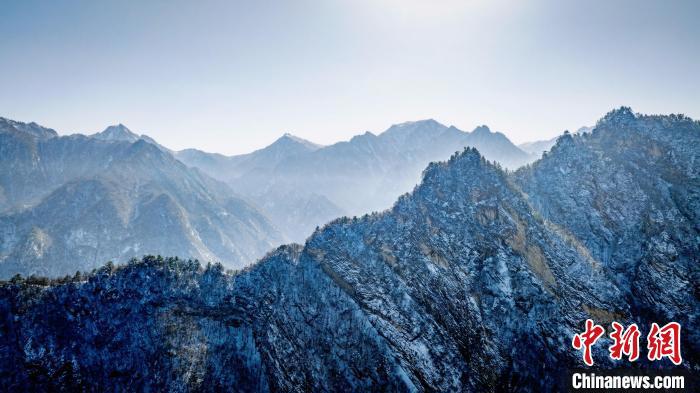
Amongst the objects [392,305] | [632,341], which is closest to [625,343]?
[632,341]

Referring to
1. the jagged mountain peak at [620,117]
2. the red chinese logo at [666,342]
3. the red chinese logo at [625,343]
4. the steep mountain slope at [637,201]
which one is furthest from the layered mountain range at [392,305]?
the jagged mountain peak at [620,117]

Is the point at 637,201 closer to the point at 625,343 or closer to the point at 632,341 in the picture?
the point at 632,341

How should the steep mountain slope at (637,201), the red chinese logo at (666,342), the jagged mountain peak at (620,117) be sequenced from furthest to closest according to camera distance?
the jagged mountain peak at (620,117) → the steep mountain slope at (637,201) → the red chinese logo at (666,342)

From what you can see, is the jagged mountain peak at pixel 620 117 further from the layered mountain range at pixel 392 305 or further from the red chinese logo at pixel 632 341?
the red chinese logo at pixel 632 341

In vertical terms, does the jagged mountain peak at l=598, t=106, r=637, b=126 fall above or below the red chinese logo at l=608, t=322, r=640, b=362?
above

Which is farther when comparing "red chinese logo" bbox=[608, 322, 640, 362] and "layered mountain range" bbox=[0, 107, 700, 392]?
"red chinese logo" bbox=[608, 322, 640, 362]

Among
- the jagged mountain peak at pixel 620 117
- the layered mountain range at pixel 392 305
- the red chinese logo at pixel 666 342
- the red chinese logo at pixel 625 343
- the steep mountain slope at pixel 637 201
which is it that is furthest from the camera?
the jagged mountain peak at pixel 620 117

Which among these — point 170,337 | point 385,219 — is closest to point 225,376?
point 170,337

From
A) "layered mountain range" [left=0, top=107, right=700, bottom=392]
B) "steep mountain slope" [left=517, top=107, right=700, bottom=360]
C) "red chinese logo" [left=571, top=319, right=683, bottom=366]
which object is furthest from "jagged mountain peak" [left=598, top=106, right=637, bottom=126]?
"red chinese logo" [left=571, top=319, right=683, bottom=366]

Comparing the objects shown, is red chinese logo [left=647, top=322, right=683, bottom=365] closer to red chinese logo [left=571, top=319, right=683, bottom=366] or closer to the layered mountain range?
red chinese logo [left=571, top=319, right=683, bottom=366]
